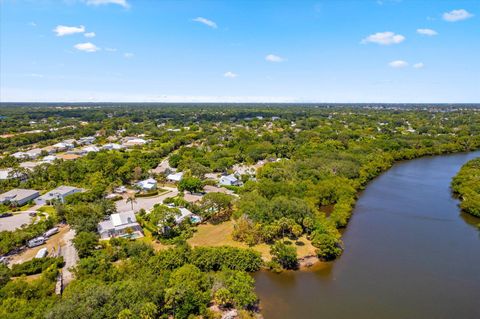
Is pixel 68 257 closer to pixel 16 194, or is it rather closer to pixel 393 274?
pixel 16 194

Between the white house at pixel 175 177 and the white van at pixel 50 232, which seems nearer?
the white van at pixel 50 232

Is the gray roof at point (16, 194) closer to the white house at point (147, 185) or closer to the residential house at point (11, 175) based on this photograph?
the residential house at point (11, 175)

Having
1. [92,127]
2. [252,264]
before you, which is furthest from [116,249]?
[92,127]

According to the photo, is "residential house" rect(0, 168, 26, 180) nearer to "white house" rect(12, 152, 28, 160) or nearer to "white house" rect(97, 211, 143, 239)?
"white house" rect(12, 152, 28, 160)

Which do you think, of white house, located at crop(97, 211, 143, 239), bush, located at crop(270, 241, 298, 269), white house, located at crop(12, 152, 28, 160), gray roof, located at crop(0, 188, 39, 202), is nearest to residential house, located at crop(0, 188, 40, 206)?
gray roof, located at crop(0, 188, 39, 202)

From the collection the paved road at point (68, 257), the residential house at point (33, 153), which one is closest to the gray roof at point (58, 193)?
the paved road at point (68, 257)
